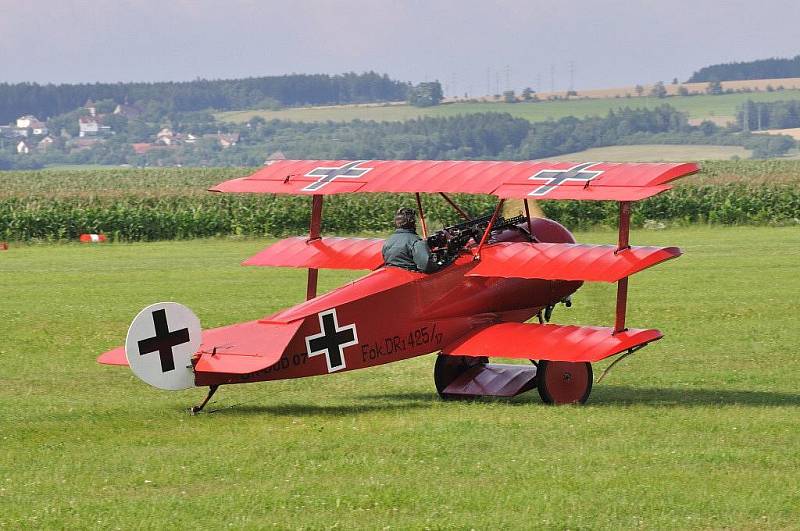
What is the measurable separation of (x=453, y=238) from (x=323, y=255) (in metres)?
2.08

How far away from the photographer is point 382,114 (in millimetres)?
174875

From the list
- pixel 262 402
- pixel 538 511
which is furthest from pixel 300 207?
pixel 538 511

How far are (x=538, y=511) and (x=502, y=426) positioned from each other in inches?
113

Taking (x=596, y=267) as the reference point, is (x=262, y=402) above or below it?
below

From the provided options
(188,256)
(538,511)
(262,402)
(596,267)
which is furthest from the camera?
(188,256)

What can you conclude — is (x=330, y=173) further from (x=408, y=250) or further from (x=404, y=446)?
(x=404, y=446)

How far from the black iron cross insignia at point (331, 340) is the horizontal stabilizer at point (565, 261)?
162 cm

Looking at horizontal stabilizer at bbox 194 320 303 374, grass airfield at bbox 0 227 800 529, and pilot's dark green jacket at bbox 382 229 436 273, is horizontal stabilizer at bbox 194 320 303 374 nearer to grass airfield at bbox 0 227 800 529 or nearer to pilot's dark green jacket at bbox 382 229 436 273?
grass airfield at bbox 0 227 800 529

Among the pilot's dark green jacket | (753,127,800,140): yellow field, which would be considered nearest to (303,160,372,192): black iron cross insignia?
the pilot's dark green jacket

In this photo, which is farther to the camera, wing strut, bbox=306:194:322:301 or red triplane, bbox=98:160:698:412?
wing strut, bbox=306:194:322:301

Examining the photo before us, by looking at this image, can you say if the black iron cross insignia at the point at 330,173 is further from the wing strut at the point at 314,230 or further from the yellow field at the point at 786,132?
the yellow field at the point at 786,132

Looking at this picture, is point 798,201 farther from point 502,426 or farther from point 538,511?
point 538,511

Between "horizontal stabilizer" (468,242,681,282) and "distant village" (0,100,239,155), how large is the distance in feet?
540

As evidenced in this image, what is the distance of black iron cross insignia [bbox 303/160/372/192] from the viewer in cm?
1462
